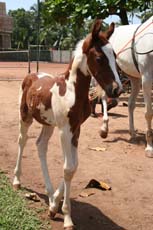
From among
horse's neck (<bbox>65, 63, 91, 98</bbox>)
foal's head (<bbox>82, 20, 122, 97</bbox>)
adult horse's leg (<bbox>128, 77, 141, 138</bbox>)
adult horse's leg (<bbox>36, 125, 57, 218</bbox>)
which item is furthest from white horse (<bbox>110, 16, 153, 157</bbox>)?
foal's head (<bbox>82, 20, 122, 97</bbox>)

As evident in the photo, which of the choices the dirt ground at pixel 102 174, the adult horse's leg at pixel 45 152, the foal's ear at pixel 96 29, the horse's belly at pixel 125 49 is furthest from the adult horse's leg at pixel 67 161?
the horse's belly at pixel 125 49

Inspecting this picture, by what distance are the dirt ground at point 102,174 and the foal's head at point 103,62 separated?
1.47m

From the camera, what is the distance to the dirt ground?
4617mm

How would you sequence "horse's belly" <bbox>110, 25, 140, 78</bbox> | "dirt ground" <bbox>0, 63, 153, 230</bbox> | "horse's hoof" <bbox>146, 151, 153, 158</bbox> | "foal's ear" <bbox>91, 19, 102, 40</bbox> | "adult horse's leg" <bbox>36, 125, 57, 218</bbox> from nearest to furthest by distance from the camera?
1. "foal's ear" <bbox>91, 19, 102, 40</bbox>
2. "dirt ground" <bbox>0, 63, 153, 230</bbox>
3. "adult horse's leg" <bbox>36, 125, 57, 218</bbox>
4. "horse's hoof" <bbox>146, 151, 153, 158</bbox>
5. "horse's belly" <bbox>110, 25, 140, 78</bbox>

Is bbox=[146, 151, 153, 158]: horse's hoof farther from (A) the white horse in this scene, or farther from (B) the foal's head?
(B) the foal's head

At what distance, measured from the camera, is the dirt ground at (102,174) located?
462 centimetres

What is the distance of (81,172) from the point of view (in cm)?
606

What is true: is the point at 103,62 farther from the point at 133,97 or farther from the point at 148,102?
the point at 133,97

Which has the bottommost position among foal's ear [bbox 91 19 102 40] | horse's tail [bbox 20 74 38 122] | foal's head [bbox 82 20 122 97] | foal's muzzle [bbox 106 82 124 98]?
horse's tail [bbox 20 74 38 122]

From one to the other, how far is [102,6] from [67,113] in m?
8.20

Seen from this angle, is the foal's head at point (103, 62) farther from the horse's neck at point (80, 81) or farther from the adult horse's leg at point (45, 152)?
the adult horse's leg at point (45, 152)

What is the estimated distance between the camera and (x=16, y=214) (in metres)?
4.45

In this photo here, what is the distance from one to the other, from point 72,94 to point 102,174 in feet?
6.92

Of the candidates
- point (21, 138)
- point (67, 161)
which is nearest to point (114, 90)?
point (67, 161)
